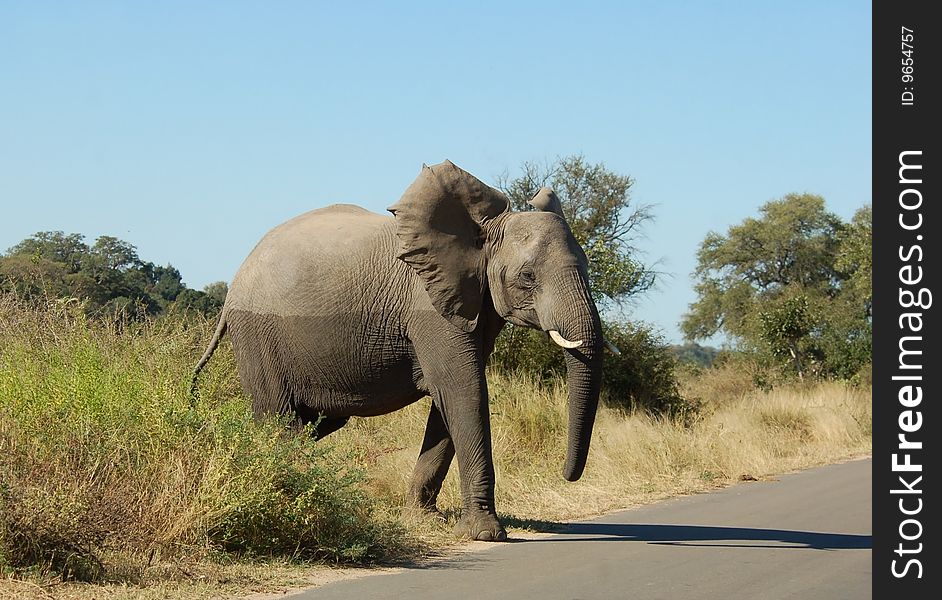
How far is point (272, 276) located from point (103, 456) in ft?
10.5

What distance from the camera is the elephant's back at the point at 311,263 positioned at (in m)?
11.3

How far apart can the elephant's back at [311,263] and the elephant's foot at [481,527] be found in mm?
2221

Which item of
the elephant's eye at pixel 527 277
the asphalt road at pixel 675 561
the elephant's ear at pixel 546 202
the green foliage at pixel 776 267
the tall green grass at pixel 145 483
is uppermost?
the green foliage at pixel 776 267

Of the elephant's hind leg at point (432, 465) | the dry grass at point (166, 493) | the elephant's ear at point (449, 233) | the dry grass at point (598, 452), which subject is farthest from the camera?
the dry grass at point (598, 452)

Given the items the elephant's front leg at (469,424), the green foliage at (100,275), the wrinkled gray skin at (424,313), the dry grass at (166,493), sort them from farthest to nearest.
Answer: the green foliage at (100,275) < the elephant's front leg at (469,424) < the wrinkled gray skin at (424,313) < the dry grass at (166,493)

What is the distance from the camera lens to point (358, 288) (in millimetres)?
11203

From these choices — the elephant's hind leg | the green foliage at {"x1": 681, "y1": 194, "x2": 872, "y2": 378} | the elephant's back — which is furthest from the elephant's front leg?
the green foliage at {"x1": 681, "y1": 194, "x2": 872, "y2": 378}

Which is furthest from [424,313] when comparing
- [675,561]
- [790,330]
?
[790,330]

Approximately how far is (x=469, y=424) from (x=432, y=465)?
1.32 metres

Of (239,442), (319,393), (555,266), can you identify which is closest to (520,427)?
(319,393)

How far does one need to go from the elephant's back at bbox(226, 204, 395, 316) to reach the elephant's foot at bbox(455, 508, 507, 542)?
2221mm

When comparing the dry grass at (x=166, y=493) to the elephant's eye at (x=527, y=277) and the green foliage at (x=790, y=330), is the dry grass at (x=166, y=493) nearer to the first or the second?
the elephant's eye at (x=527, y=277)

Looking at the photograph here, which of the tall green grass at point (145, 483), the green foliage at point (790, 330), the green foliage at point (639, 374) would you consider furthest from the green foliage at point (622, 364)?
the green foliage at point (790, 330)
